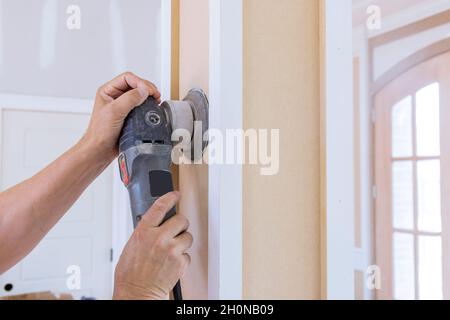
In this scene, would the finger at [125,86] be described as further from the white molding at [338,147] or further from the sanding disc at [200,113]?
the white molding at [338,147]

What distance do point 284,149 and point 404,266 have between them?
1.84 m

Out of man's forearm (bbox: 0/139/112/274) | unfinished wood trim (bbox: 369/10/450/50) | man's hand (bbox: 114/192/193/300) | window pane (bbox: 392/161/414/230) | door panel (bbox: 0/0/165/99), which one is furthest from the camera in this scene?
door panel (bbox: 0/0/165/99)

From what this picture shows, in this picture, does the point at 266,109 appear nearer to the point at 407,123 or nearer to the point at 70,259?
the point at 407,123

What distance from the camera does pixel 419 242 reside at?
197cm

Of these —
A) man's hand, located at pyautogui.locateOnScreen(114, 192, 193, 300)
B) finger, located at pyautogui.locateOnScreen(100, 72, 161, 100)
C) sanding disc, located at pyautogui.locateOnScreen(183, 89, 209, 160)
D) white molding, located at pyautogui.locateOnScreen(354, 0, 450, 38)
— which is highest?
white molding, located at pyautogui.locateOnScreen(354, 0, 450, 38)

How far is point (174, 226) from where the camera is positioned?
497mm

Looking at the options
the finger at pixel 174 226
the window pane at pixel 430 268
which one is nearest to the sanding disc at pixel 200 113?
the finger at pixel 174 226

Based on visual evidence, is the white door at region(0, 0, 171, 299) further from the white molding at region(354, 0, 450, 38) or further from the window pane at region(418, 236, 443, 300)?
the window pane at region(418, 236, 443, 300)

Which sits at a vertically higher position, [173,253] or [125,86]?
[125,86]

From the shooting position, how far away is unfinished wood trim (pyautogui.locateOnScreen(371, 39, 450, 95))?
1796mm

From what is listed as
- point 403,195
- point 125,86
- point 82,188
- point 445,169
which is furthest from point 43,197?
point 403,195

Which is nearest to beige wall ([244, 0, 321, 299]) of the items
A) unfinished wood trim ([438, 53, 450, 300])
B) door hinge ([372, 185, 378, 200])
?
unfinished wood trim ([438, 53, 450, 300])

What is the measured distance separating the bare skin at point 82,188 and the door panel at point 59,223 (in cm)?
165

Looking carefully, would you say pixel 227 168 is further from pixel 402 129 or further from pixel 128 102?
pixel 402 129
